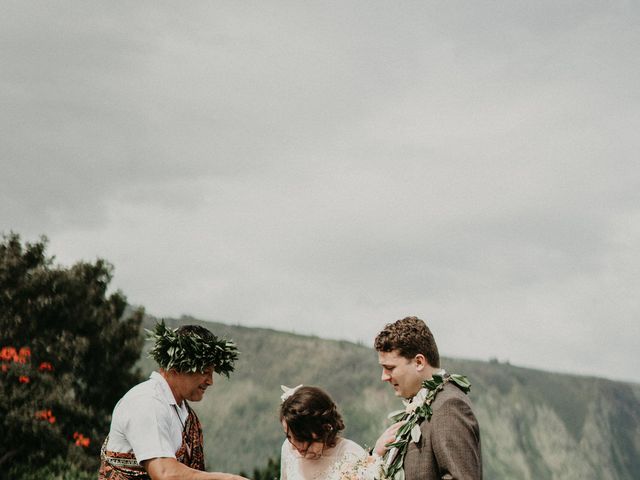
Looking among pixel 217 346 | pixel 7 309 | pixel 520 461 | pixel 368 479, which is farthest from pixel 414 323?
pixel 520 461

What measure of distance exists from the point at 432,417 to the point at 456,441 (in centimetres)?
23

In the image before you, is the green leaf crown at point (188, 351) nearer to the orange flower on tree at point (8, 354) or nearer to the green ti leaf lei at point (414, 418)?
the green ti leaf lei at point (414, 418)

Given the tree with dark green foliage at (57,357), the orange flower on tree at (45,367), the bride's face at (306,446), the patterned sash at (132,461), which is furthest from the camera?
the orange flower on tree at (45,367)

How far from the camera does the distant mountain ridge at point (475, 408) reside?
98.1 feet

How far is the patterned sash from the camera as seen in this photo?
4250mm

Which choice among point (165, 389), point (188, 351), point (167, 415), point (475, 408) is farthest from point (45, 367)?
point (475, 408)

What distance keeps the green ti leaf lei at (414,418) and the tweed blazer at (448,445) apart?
0.12 feet

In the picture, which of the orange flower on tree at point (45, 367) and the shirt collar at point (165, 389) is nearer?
the shirt collar at point (165, 389)

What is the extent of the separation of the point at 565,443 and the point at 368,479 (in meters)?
32.5

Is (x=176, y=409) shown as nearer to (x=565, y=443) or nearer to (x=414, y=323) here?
(x=414, y=323)

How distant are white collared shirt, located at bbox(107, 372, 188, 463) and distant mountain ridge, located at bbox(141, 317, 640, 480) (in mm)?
25090

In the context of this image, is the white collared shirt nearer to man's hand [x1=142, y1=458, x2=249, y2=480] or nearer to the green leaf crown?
man's hand [x1=142, y1=458, x2=249, y2=480]

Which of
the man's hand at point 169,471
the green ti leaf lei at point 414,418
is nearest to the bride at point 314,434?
the green ti leaf lei at point 414,418

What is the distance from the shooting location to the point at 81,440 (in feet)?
57.5
